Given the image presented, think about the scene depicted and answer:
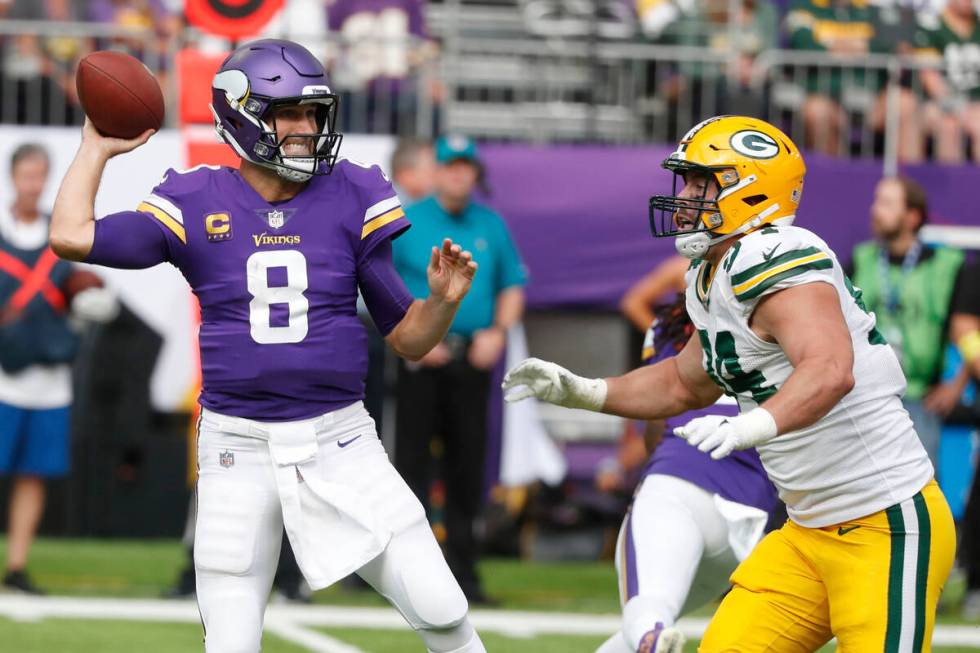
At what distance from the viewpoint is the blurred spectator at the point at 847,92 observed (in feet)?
32.5

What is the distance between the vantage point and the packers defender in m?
3.69

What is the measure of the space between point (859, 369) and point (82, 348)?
20.1 feet

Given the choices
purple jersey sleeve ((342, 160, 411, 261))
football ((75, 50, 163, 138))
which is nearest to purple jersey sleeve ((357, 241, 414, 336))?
purple jersey sleeve ((342, 160, 411, 261))

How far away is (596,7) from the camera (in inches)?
431

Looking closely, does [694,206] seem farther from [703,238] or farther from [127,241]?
[127,241]

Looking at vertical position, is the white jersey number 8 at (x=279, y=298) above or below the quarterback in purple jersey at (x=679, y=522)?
above

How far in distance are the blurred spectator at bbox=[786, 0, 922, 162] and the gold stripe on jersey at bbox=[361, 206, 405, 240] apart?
618 centimetres

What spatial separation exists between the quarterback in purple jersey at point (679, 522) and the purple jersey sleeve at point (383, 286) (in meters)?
1.00

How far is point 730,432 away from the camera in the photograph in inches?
135

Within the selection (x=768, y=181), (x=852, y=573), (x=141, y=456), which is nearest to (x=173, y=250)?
(x=768, y=181)

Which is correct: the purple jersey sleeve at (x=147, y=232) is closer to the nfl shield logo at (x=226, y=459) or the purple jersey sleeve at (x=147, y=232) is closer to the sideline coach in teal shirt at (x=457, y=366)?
the nfl shield logo at (x=226, y=459)

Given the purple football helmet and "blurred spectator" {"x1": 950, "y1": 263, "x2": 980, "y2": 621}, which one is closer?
the purple football helmet

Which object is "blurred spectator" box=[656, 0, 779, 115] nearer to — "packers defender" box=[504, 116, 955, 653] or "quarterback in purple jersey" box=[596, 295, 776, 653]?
"quarterback in purple jersey" box=[596, 295, 776, 653]

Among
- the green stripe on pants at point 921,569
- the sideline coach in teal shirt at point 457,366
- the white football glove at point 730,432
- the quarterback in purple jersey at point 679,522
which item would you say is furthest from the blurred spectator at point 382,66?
the white football glove at point 730,432
